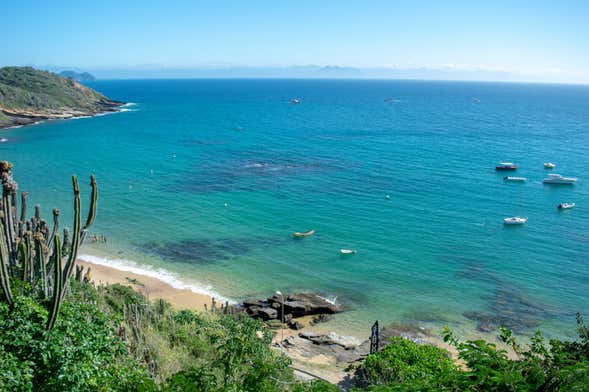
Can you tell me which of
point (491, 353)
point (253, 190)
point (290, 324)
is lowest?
point (290, 324)

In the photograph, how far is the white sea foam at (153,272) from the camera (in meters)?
31.1

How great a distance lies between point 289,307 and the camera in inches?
1106

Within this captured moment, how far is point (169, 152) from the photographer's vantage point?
239 ft

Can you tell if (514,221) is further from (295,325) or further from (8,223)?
(8,223)

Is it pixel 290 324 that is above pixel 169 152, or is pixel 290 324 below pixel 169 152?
below

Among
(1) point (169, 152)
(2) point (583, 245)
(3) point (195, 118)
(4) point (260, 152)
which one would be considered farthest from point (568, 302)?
(3) point (195, 118)

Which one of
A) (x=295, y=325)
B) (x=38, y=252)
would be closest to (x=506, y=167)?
(x=295, y=325)

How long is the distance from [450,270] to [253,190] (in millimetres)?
24154

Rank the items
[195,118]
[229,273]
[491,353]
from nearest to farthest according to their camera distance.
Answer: [491,353] → [229,273] → [195,118]

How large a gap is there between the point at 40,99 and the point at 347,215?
297 feet

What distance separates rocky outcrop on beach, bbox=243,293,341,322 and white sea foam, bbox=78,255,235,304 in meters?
2.11

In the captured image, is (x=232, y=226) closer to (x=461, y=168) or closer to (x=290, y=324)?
(x=290, y=324)

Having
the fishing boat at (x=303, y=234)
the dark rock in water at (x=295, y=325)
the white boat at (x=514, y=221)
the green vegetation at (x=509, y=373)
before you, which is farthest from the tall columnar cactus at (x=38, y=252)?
the white boat at (x=514, y=221)

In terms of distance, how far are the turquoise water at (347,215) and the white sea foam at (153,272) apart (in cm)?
17
